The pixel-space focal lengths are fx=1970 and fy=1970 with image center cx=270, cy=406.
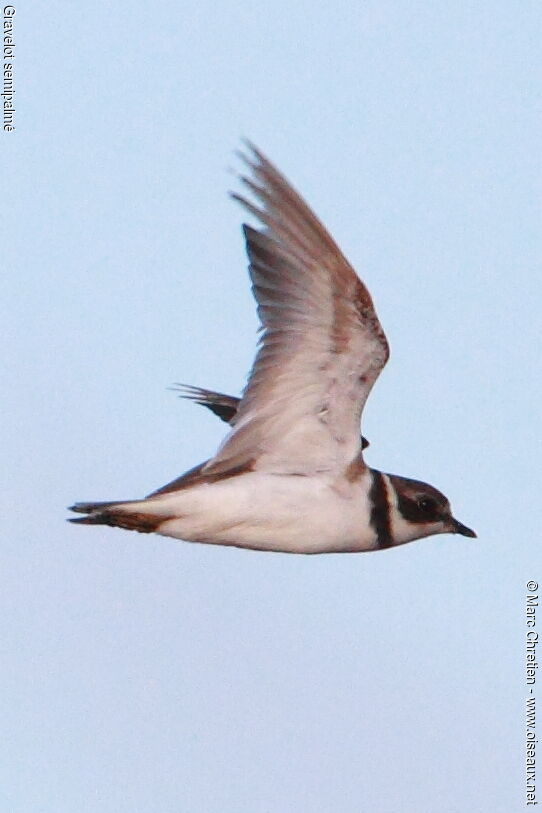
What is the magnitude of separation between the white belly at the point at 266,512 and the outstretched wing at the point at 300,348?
0.13 meters

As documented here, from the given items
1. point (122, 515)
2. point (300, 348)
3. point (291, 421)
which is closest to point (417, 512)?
point (291, 421)

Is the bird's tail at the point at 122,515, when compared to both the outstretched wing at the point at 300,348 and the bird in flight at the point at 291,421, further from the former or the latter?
the outstretched wing at the point at 300,348

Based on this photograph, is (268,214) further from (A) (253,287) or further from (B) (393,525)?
(B) (393,525)

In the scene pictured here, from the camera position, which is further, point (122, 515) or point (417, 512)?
point (417, 512)

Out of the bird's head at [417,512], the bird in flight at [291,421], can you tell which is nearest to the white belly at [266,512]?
the bird in flight at [291,421]

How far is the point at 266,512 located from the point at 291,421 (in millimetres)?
562

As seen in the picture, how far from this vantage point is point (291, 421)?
11.7m

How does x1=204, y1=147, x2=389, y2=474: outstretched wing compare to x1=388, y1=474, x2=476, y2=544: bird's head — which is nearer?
x1=204, y1=147, x2=389, y2=474: outstretched wing

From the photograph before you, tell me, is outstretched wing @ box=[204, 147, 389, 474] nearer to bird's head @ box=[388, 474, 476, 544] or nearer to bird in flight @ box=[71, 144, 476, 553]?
bird in flight @ box=[71, 144, 476, 553]

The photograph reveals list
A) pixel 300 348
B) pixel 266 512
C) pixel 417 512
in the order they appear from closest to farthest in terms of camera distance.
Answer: pixel 300 348
pixel 266 512
pixel 417 512

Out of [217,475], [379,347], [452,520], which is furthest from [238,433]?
[452,520]

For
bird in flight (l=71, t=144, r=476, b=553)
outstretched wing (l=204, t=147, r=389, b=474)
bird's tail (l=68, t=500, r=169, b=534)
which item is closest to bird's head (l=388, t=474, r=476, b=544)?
bird in flight (l=71, t=144, r=476, b=553)

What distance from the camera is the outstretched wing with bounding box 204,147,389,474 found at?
1119 cm

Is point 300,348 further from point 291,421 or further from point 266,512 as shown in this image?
point 266,512
